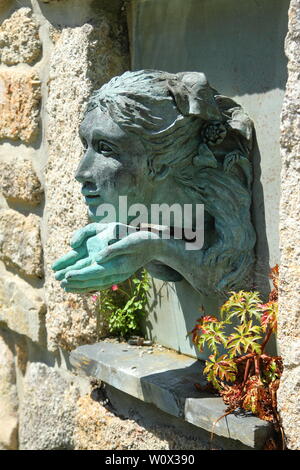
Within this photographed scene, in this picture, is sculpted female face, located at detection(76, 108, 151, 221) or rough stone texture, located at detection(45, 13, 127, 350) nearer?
sculpted female face, located at detection(76, 108, 151, 221)

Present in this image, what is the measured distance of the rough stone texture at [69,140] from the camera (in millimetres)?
2275

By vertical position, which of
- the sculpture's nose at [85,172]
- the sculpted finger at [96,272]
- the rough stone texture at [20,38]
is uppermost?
the rough stone texture at [20,38]

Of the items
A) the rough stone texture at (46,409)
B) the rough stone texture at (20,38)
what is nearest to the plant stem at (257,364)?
Answer: the rough stone texture at (46,409)

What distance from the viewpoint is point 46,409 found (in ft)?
8.79

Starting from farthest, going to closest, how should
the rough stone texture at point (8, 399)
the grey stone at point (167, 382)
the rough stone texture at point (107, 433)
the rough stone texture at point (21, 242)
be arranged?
the rough stone texture at point (8, 399) → the rough stone texture at point (21, 242) → the rough stone texture at point (107, 433) → the grey stone at point (167, 382)

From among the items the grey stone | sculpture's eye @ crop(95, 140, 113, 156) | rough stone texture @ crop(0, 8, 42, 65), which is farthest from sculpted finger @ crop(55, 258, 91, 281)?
rough stone texture @ crop(0, 8, 42, 65)

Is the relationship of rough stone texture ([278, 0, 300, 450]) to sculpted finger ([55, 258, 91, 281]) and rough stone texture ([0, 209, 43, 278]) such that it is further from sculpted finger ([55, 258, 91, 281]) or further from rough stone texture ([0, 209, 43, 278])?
rough stone texture ([0, 209, 43, 278])

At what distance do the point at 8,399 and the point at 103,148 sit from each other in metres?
1.47

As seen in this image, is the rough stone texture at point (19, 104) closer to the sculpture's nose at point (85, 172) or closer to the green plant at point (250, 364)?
the sculpture's nose at point (85, 172)

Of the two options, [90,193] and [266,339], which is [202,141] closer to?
[90,193]

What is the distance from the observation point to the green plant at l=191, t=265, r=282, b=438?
168 cm

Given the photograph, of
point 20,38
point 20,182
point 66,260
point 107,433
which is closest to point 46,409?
point 107,433

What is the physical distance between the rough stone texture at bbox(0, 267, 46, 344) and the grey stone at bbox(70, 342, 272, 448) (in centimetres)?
36
